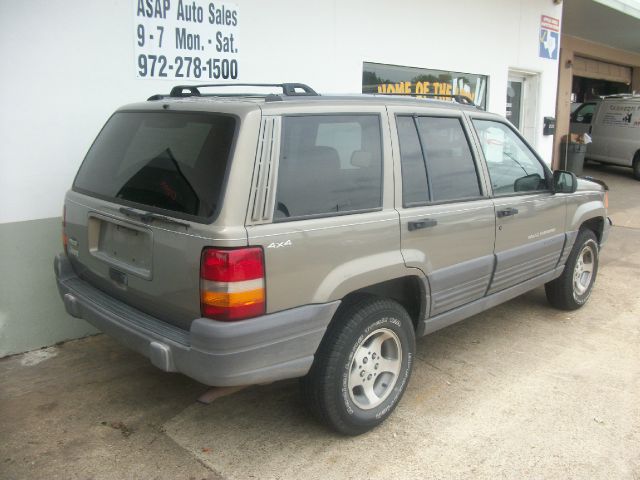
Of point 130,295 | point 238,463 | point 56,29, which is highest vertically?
point 56,29

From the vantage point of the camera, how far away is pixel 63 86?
14.1 ft

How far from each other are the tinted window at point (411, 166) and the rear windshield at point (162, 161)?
3.72 ft

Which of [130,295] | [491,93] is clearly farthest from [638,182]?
[130,295]

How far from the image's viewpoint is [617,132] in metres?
15.2

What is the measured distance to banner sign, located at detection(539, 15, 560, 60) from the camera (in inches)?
373

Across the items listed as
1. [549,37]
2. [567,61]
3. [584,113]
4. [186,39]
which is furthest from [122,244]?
[584,113]

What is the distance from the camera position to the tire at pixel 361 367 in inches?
120

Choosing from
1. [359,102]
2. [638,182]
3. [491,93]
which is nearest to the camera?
[359,102]

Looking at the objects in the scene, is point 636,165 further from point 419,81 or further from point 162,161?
point 162,161

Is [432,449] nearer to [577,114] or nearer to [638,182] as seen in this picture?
[638,182]

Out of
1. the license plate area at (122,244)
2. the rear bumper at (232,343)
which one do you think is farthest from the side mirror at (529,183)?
the license plate area at (122,244)

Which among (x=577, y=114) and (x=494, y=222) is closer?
(x=494, y=222)

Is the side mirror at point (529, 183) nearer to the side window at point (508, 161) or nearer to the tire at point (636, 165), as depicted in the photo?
the side window at point (508, 161)

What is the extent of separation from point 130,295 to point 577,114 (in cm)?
1622
